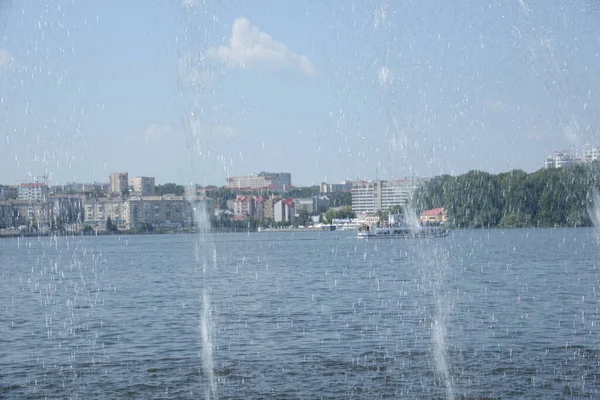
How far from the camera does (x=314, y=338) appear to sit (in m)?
22.3

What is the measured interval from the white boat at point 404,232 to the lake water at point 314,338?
5889 centimetres

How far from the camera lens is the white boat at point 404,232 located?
331 feet

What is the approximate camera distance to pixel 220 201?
7584 inches

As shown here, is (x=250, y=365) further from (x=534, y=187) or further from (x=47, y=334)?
(x=534, y=187)

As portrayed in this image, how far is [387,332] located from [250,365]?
5.18 meters

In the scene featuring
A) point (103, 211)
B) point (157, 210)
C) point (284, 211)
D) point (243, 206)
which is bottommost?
point (284, 211)

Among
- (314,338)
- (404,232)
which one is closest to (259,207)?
(404,232)

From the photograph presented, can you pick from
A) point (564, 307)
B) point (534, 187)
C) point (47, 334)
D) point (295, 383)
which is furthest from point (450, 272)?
point (534, 187)

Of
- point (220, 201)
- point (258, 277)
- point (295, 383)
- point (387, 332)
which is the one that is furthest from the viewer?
point (220, 201)

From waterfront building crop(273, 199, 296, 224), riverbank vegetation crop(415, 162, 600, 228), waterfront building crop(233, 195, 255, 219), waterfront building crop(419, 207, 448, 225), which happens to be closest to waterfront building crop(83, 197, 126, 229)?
waterfront building crop(233, 195, 255, 219)

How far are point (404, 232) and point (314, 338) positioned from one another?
8463 centimetres

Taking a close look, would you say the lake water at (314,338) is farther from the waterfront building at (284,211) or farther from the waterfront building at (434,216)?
the waterfront building at (284,211)

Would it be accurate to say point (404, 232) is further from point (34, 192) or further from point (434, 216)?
point (34, 192)

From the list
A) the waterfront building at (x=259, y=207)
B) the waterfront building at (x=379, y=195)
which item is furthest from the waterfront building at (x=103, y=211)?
the waterfront building at (x=379, y=195)
